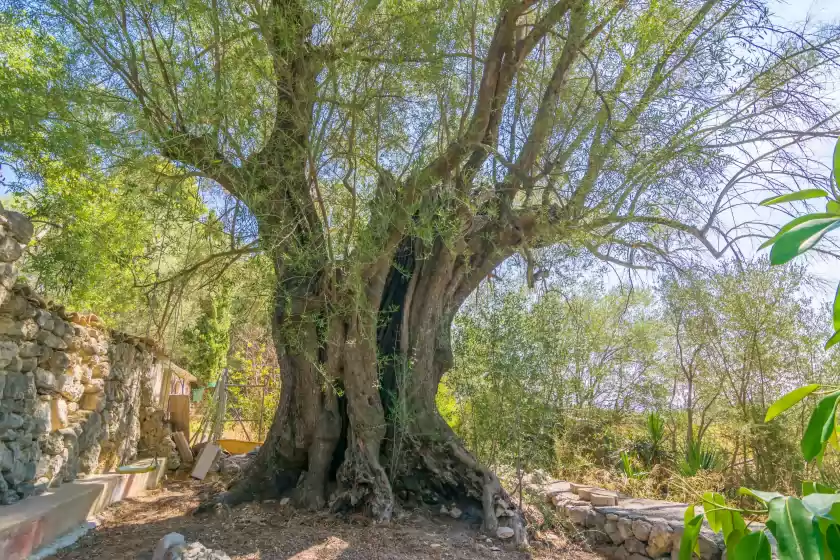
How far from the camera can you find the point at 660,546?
5.66 metres

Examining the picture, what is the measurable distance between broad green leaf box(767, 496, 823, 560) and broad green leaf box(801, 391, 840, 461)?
7 centimetres

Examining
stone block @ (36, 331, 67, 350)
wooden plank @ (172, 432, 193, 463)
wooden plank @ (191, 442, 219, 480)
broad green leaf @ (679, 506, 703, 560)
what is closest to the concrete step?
wooden plank @ (191, 442, 219, 480)

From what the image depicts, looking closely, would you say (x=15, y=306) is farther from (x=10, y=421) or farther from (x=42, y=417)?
(x=42, y=417)

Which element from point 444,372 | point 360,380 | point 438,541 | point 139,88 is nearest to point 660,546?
point 438,541

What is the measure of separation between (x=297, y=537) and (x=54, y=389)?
9.48 ft

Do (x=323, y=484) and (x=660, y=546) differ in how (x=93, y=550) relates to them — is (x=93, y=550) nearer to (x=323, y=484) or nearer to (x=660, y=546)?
(x=323, y=484)

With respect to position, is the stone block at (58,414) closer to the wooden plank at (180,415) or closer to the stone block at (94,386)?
the stone block at (94,386)

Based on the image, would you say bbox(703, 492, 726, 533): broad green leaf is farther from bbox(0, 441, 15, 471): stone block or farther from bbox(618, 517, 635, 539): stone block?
bbox(618, 517, 635, 539): stone block

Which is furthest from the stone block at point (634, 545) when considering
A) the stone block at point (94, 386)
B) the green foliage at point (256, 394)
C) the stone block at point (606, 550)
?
the green foliage at point (256, 394)

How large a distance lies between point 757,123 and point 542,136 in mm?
2070

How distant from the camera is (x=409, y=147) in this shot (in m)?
5.63

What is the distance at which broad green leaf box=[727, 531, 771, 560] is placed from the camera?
2.47 feet

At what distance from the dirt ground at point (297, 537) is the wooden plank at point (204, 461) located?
207 cm

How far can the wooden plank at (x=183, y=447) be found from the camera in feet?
29.1
